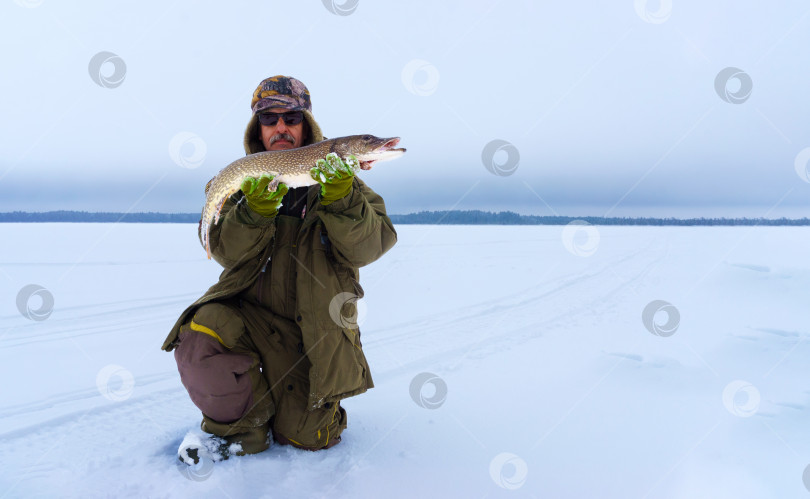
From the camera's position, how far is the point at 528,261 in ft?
45.9

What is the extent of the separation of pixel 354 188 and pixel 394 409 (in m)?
1.70

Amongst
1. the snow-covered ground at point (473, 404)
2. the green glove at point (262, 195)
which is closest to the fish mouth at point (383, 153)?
the green glove at point (262, 195)

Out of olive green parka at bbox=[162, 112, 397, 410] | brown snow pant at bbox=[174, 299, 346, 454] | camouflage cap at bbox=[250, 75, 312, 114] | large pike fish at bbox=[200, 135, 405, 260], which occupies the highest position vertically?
camouflage cap at bbox=[250, 75, 312, 114]

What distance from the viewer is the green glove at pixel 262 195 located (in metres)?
2.60

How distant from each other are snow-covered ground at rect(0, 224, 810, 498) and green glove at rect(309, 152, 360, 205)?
5.05 feet

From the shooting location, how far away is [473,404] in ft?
11.3

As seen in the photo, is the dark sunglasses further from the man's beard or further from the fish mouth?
the fish mouth

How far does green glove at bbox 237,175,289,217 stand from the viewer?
2604 mm

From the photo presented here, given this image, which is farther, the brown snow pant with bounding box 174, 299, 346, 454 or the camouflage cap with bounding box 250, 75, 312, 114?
the camouflage cap with bounding box 250, 75, 312, 114

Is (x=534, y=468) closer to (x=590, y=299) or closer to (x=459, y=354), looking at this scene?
(x=459, y=354)

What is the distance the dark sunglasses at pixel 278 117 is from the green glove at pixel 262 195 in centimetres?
71

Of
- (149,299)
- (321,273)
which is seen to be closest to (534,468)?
(321,273)

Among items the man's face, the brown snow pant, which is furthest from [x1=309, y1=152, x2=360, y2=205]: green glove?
the brown snow pant

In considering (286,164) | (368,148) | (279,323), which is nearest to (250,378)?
(279,323)
